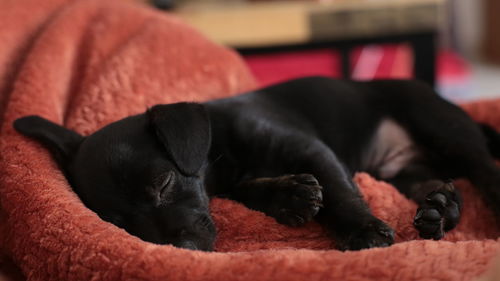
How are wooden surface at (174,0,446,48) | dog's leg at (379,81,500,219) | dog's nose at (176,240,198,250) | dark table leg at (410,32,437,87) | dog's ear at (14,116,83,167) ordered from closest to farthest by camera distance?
dog's nose at (176,240,198,250)
dog's ear at (14,116,83,167)
dog's leg at (379,81,500,219)
dark table leg at (410,32,437,87)
wooden surface at (174,0,446,48)

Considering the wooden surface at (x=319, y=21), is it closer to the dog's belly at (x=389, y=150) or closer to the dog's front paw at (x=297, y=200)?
the dog's belly at (x=389, y=150)

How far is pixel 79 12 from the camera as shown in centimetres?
259

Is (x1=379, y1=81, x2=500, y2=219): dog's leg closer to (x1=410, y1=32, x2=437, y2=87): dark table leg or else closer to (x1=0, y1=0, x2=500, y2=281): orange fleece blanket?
Result: (x1=0, y1=0, x2=500, y2=281): orange fleece blanket

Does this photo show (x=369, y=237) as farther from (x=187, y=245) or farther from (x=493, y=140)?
(x=493, y=140)

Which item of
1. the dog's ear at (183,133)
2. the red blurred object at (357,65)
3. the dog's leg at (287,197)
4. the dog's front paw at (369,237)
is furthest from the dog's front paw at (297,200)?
the red blurred object at (357,65)

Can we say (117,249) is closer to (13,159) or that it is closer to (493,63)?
(13,159)

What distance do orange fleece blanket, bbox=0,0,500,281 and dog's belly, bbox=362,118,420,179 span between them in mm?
269

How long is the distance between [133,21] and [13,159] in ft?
3.43

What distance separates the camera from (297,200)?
1.67m

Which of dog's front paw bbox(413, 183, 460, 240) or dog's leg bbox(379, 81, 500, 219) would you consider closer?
dog's front paw bbox(413, 183, 460, 240)

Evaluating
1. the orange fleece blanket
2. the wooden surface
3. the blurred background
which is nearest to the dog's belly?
the orange fleece blanket

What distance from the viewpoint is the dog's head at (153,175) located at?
1.57 metres

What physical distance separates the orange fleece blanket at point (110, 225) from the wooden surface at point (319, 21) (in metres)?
0.88

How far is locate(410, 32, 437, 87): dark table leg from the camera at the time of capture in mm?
3355
